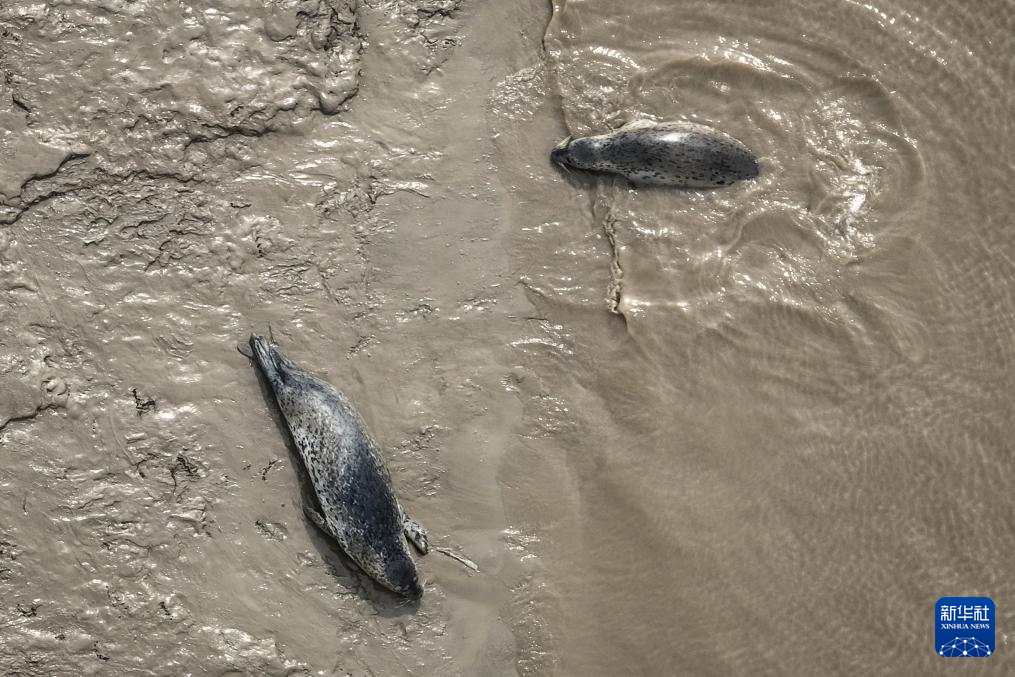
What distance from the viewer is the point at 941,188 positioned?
220 inches

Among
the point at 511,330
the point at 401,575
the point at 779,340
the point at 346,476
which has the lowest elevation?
the point at 401,575

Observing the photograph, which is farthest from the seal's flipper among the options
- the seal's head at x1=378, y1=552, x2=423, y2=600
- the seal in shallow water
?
the seal's head at x1=378, y1=552, x2=423, y2=600

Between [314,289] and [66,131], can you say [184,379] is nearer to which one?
[314,289]

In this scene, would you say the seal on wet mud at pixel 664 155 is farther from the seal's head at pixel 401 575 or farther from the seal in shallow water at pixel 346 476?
the seal's head at pixel 401 575

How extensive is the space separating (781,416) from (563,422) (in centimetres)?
143

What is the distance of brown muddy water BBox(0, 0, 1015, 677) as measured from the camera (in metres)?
5.10

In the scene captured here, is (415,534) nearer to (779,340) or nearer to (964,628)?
(779,340)

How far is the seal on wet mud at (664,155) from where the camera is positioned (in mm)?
5410

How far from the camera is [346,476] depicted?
4.95m

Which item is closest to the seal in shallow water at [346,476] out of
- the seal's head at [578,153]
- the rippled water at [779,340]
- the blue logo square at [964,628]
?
the rippled water at [779,340]

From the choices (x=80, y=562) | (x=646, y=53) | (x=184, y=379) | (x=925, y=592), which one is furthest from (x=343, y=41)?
(x=925, y=592)

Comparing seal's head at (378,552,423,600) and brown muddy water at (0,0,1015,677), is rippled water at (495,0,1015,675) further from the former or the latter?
seal's head at (378,552,423,600)

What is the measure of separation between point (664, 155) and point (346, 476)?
288 centimetres

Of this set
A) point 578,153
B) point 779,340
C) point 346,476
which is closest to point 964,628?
point 779,340
